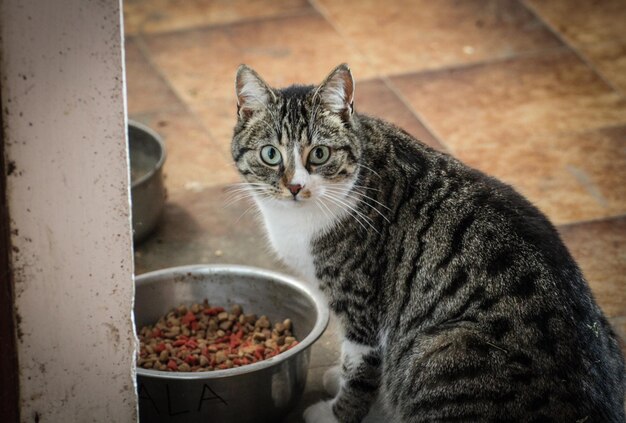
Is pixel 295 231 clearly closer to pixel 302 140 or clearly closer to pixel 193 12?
pixel 302 140

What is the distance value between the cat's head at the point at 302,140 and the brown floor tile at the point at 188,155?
1.22 m

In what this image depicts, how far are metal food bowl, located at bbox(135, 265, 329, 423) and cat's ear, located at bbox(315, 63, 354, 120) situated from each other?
1.84ft

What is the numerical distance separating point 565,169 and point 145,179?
5.40ft

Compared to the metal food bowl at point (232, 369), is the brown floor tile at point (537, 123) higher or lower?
lower

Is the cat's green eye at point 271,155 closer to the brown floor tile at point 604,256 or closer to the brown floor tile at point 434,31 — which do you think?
the brown floor tile at point 604,256

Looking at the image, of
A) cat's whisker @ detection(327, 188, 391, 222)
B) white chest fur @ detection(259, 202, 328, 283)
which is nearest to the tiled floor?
white chest fur @ detection(259, 202, 328, 283)

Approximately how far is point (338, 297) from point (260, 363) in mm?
261

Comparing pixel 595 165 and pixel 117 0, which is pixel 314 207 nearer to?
pixel 117 0

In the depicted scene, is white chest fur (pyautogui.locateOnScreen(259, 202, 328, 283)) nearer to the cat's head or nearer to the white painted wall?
the cat's head

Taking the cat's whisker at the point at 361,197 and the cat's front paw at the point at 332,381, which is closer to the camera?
the cat's whisker at the point at 361,197

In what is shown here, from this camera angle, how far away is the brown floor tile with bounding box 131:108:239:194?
4.01 meters

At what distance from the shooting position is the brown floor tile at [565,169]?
3.78 metres

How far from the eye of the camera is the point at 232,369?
261cm

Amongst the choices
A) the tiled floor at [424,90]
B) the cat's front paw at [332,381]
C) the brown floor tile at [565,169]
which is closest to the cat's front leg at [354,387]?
the cat's front paw at [332,381]
